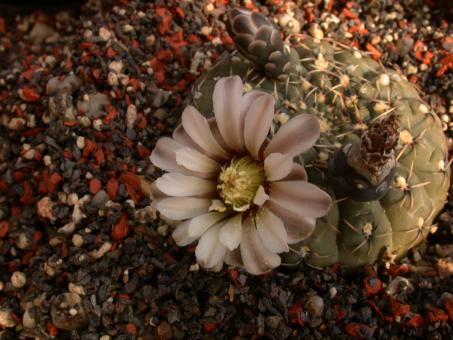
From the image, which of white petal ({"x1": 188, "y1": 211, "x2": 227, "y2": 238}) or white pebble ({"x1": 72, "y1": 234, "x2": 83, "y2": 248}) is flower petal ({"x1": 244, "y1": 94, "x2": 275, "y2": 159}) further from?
white pebble ({"x1": 72, "y1": 234, "x2": 83, "y2": 248})

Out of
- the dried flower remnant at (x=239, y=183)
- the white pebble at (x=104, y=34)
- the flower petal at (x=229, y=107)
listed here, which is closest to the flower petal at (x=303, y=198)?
the dried flower remnant at (x=239, y=183)

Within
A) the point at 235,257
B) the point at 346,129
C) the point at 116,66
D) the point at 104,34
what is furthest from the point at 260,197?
the point at 104,34

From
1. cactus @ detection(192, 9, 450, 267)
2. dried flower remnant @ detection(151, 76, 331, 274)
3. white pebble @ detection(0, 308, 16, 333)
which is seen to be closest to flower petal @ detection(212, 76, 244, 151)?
dried flower remnant @ detection(151, 76, 331, 274)

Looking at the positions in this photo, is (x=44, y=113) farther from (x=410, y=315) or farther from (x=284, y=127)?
(x=410, y=315)

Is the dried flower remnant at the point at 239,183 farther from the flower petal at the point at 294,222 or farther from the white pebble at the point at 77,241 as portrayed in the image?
the white pebble at the point at 77,241

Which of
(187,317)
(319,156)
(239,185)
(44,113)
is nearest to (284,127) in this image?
(239,185)
